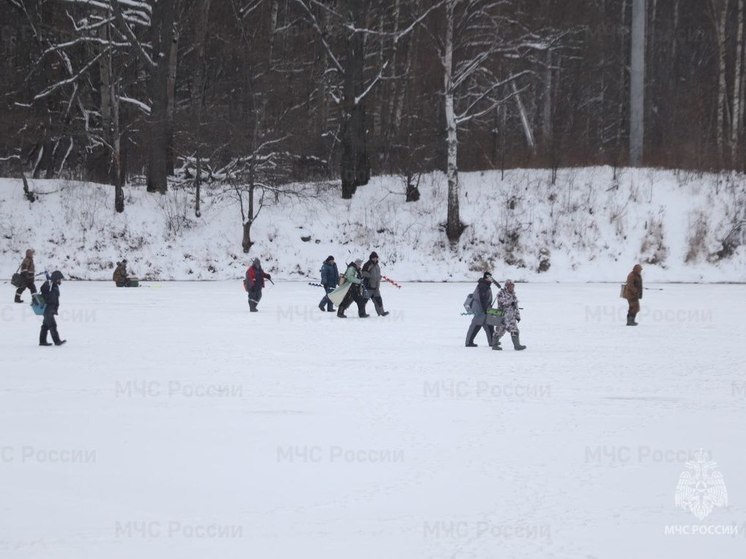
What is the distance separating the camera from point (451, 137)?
1357 inches

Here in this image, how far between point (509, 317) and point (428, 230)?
21.0m

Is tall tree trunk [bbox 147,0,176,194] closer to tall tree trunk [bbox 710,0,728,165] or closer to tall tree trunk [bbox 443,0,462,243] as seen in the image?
tall tree trunk [bbox 443,0,462,243]

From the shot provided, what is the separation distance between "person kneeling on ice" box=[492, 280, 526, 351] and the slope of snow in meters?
18.1

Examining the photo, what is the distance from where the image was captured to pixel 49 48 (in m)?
37.0

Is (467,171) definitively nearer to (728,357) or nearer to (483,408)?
(728,357)

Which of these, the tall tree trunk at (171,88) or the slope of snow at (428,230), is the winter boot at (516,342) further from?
the tall tree trunk at (171,88)

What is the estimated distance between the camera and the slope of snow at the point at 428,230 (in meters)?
34.6

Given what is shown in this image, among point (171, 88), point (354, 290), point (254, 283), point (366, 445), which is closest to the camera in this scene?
point (366, 445)

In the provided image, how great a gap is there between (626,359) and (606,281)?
62.2ft

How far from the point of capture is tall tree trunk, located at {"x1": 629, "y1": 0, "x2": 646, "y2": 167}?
3641 cm

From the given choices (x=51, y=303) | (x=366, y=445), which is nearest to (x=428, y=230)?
(x=51, y=303)

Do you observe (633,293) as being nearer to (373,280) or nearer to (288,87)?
(373,280)

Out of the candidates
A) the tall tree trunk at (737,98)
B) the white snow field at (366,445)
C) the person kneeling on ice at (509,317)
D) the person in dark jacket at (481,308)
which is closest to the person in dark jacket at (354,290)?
the white snow field at (366,445)

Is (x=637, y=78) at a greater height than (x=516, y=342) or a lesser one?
greater
